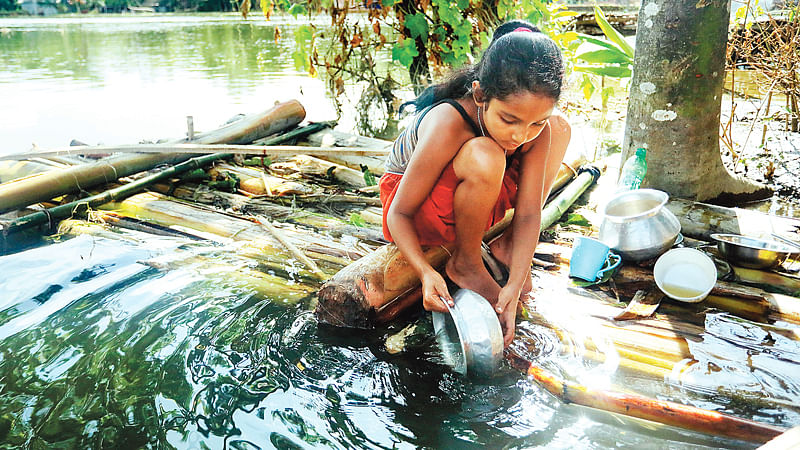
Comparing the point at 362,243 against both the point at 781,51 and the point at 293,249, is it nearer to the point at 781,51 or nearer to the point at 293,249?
the point at 293,249

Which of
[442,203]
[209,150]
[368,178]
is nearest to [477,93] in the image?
[442,203]

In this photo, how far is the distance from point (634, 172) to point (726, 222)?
49cm

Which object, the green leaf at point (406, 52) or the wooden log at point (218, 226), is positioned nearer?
the wooden log at point (218, 226)

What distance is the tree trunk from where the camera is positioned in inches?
115

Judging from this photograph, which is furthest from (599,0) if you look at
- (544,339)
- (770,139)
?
(544,339)

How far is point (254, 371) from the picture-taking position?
1.94 meters

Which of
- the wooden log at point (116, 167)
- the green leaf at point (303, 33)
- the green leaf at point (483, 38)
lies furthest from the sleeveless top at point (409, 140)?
the green leaf at point (303, 33)

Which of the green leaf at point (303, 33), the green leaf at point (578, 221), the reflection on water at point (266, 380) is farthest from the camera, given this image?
the green leaf at point (303, 33)

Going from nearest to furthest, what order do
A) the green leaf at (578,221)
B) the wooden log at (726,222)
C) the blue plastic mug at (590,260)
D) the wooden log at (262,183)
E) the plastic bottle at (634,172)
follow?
1. the blue plastic mug at (590,260)
2. the wooden log at (726,222)
3. the plastic bottle at (634,172)
4. the green leaf at (578,221)
5. the wooden log at (262,183)

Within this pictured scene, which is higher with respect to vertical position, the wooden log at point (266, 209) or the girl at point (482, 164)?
the girl at point (482, 164)

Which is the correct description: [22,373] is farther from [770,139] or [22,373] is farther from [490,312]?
[770,139]

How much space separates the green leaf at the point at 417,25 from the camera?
15.3 ft

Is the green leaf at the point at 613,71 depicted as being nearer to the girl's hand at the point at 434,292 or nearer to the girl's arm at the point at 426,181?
the girl's arm at the point at 426,181

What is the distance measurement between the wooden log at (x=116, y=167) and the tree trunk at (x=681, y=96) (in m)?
2.69
